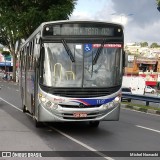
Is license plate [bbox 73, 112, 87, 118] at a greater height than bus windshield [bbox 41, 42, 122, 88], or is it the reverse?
bus windshield [bbox 41, 42, 122, 88]

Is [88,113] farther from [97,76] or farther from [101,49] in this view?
[101,49]

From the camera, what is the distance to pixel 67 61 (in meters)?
11.9

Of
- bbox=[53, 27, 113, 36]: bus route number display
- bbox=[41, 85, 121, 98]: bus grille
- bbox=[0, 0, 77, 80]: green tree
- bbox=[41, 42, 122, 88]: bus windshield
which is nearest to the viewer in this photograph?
bbox=[41, 85, 121, 98]: bus grille

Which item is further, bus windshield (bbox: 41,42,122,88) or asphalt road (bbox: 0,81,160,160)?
bus windshield (bbox: 41,42,122,88)

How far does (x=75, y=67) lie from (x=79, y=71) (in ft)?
0.51

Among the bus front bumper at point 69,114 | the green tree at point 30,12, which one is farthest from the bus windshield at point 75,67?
the green tree at point 30,12

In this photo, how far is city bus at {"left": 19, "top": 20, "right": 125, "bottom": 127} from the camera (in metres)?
11.8

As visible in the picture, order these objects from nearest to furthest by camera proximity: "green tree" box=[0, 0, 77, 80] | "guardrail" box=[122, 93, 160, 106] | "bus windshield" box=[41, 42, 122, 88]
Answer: "bus windshield" box=[41, 42, 122, 88] < "guardrail" box=[122, 93, 160, 106] < "green tree" box=[0, 0, 77, 80]

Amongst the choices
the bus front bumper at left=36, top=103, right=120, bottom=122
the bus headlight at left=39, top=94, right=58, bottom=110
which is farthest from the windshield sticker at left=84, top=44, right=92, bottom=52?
the bus headlight at left=39, top=94, right=58, bottom=110

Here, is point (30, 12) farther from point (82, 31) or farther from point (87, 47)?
point (87, 47)

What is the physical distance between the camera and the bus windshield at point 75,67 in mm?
11859

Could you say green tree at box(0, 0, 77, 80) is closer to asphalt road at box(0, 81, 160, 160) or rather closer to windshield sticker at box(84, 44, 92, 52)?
asphalt road at box(0, 81, 160, 160)

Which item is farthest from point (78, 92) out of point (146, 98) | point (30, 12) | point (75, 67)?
point (30, 12)

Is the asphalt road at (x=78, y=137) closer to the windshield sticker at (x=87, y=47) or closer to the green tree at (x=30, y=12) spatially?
the windshield sticker at (x=87, y=47)
